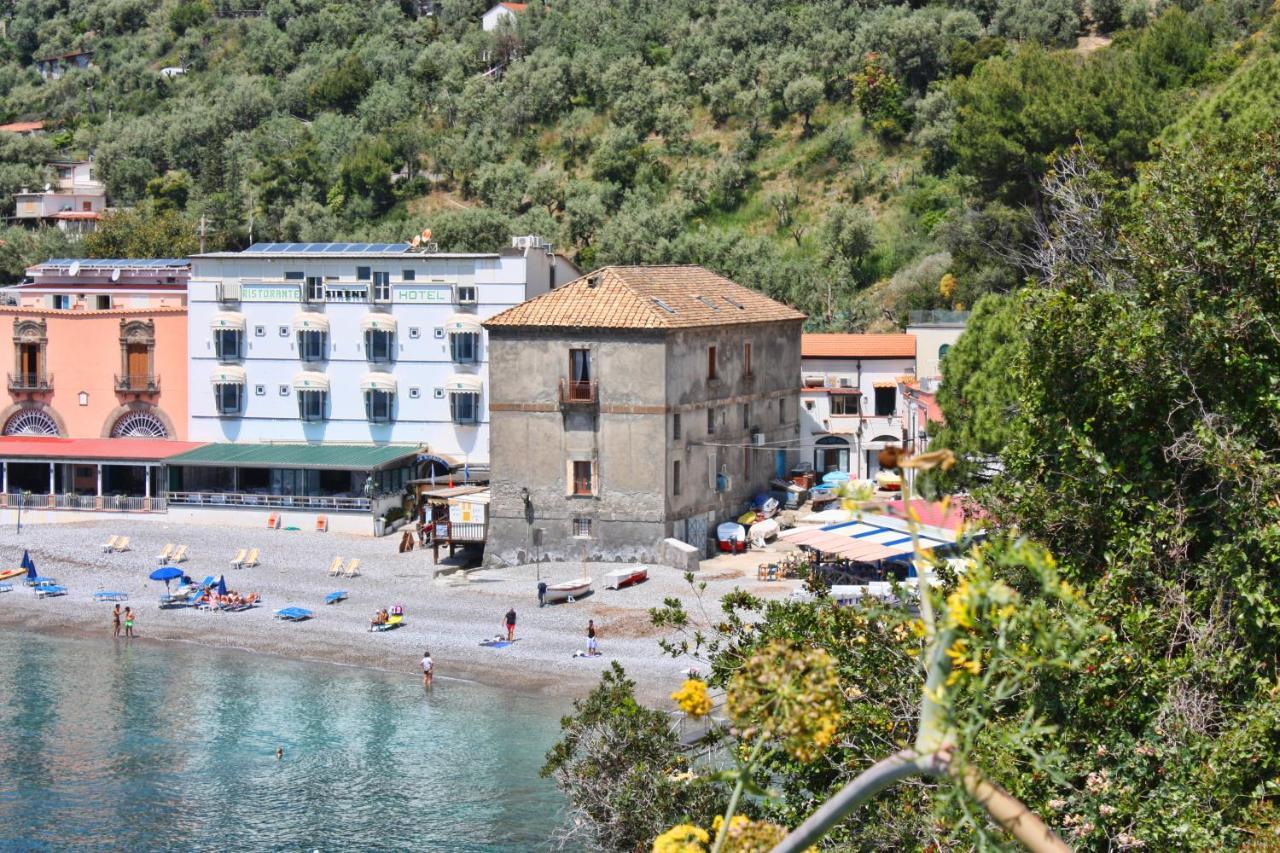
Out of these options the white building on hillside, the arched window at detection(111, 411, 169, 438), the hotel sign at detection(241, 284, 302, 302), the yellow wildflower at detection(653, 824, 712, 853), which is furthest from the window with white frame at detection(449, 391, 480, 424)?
the yellow wildflower at detection(653, 824, 712, 853)

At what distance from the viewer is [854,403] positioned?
66375 mm

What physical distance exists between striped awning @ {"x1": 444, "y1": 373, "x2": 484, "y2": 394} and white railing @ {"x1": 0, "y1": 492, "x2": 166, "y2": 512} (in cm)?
1180

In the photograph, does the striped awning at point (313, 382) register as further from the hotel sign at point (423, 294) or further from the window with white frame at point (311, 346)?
the hotel sign at point (423, 294)

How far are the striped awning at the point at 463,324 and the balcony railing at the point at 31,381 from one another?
56.3 ft

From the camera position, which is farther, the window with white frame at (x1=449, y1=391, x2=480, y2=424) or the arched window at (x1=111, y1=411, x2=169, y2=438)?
the arched window at (x1=111, y1=411, x2=169, y2=438)

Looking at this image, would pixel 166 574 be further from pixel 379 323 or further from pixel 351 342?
pixel 379 323

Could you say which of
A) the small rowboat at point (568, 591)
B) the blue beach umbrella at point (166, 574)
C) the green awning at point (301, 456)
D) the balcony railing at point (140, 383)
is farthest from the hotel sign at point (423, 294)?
the small rowboat at point (568, 591)

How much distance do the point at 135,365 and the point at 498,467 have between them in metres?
19.7

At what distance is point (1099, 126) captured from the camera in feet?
230

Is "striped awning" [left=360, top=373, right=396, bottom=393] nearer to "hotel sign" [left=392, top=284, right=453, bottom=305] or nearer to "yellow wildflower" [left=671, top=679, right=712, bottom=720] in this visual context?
"hotel sign" [left=392, top=284, right=453, bottom=305]

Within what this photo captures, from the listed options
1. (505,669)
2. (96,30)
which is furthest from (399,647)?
(96,30)

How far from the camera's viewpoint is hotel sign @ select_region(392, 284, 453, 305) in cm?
6303

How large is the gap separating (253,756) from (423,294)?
92.5ft

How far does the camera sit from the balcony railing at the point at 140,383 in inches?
2633
